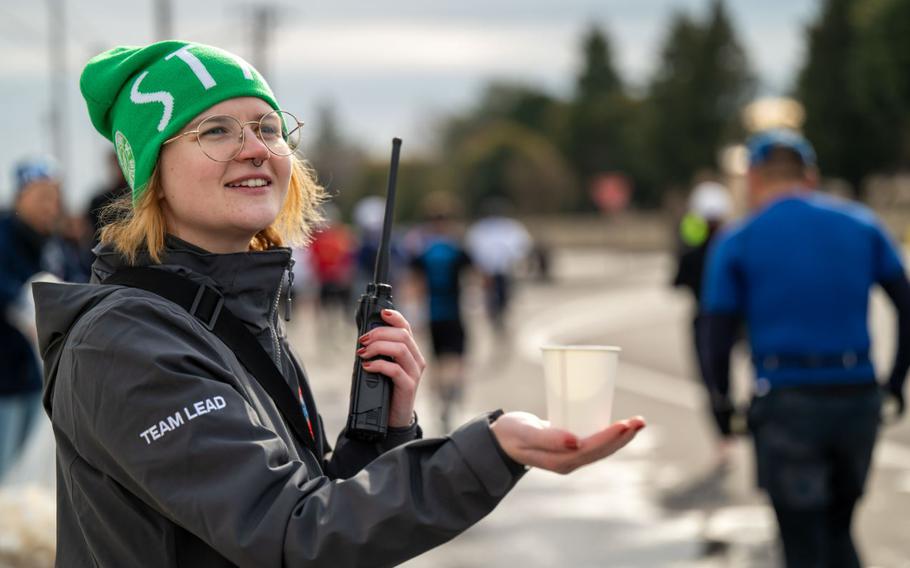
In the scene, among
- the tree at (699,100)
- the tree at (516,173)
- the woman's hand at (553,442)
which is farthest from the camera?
the tree at (516,173)

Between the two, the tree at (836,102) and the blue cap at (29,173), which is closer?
the blue cap at (29,173)

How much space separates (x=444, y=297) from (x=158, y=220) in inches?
386

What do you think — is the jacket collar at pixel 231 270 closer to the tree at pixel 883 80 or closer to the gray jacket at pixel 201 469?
the gray jacket at pixel 201 469

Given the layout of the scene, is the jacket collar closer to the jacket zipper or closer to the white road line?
the jacket zipper

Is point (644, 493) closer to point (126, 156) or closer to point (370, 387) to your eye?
point (370, 387)

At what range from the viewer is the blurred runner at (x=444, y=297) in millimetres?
12008

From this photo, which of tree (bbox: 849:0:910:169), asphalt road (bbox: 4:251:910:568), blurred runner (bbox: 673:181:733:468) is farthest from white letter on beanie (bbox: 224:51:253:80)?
tree (bbox: 849:0:910:169)

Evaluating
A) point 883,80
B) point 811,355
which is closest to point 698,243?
point 811,355

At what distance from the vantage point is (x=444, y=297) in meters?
12.1

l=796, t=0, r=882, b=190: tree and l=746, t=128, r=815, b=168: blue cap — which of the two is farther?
l=796, t=0, r=882, b=190: tree

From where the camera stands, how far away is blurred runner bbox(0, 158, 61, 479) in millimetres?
6688

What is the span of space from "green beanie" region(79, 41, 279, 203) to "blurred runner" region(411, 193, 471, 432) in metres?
9.65

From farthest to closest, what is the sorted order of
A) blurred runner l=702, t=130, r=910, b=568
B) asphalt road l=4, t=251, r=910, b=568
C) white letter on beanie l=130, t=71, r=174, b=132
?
asphalt road l=4, t=251, r=910, b=568 < blurred runner l=702, t=130, r=910, b=568 < white letter on beanie l=130, t=71, r=174, b=132

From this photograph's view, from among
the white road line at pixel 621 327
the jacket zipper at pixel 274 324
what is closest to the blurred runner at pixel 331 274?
the white road line at pixel 621 327
